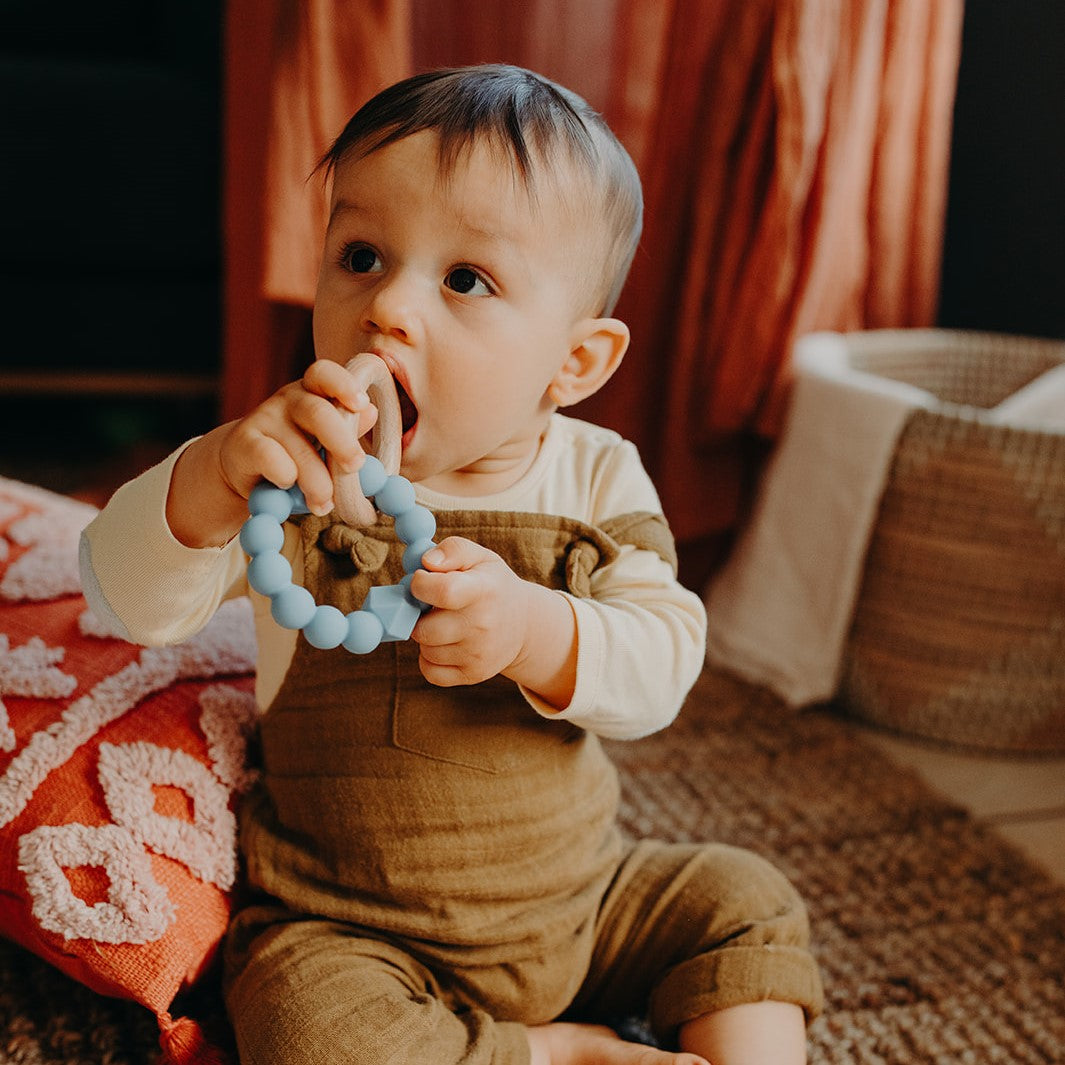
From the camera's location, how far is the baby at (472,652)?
2.00 feet

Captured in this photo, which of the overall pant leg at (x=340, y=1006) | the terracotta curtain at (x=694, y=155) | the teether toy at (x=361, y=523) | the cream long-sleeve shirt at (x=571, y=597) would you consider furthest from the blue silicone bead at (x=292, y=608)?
the terracotta curtain at (x=694, y=155)

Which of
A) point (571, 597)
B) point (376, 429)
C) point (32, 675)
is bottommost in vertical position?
point (32, 675)

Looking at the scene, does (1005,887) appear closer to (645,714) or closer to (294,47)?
(645,714)

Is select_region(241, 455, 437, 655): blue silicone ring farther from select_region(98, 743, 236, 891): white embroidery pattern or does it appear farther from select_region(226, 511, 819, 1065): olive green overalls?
select_region(98, 743, 236, 891): white embroidery pattern

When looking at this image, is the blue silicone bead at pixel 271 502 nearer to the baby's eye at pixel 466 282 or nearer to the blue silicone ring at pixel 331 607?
the blue silicone ring at pixel 331 607

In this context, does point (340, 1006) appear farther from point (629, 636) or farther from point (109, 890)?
point (629, 636)

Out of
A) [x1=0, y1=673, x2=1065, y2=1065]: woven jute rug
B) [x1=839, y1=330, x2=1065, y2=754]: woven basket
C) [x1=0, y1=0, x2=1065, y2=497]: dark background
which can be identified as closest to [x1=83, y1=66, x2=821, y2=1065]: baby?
[x1=0, y1=673, x2=1065, y2=1065]: woven jute rug

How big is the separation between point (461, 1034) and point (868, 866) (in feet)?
1.62

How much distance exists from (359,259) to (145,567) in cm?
21

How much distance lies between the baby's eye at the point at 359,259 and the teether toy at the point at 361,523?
80mm

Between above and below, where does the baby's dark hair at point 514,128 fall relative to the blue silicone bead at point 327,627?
above

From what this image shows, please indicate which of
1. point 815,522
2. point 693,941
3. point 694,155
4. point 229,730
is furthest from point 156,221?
point 693,941

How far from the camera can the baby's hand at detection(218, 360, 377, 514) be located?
534mm

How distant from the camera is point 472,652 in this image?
1.88 ft
